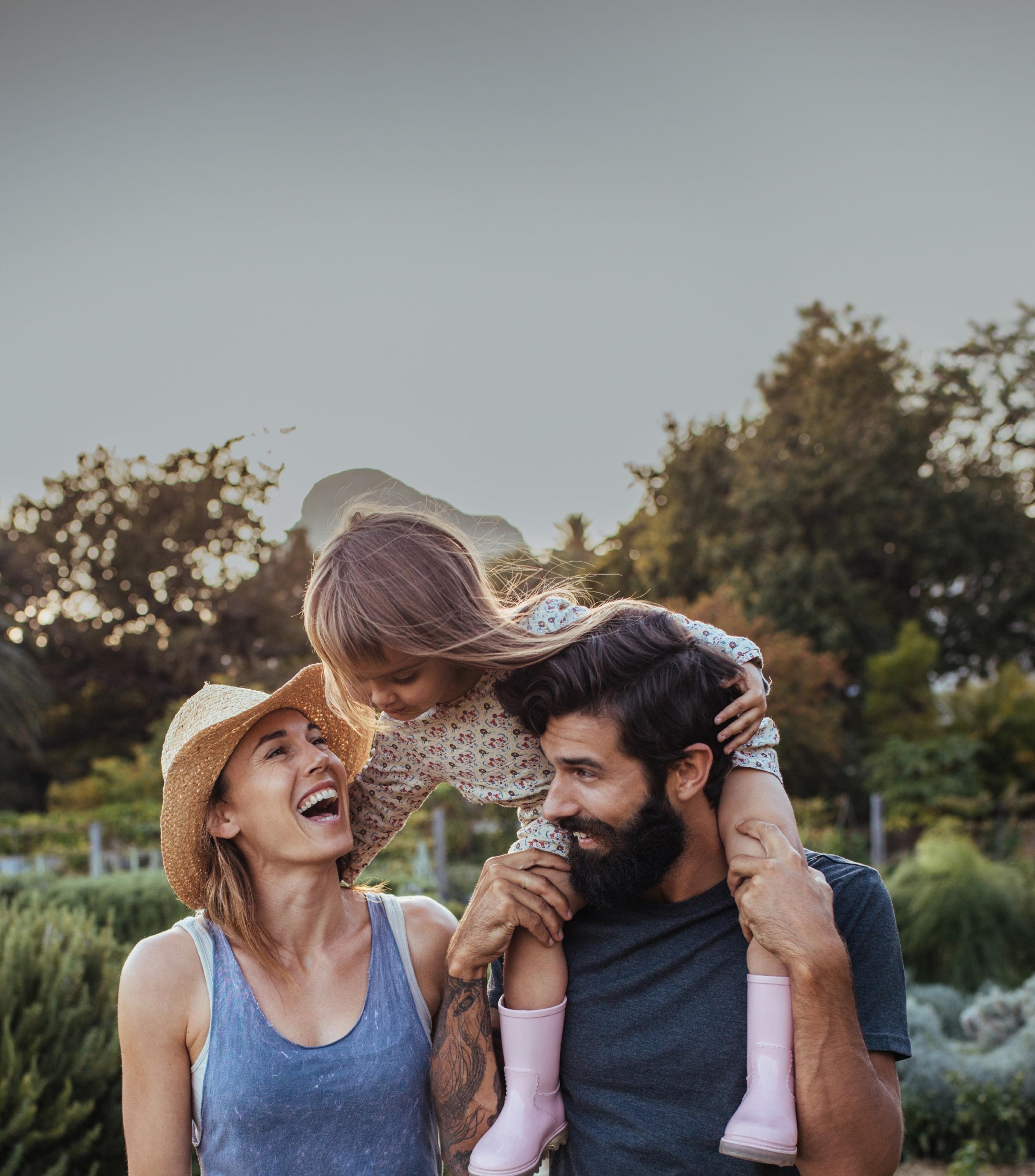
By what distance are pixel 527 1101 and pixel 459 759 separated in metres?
0.84

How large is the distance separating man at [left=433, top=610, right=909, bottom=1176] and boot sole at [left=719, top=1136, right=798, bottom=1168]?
0.07 metres

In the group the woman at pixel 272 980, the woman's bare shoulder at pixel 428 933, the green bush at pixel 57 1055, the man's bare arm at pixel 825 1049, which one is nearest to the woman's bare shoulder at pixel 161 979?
the woman at pixel 272 980

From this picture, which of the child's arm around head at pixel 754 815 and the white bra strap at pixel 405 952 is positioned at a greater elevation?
the child's arm around head at pixel 754 815

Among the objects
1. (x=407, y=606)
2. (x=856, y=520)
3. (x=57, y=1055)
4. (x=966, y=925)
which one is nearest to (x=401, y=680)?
(x=407, y=606)

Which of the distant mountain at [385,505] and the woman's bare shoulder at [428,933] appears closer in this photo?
the woman's bare shoulder at [428,933]

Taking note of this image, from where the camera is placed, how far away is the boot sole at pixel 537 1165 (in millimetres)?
2006

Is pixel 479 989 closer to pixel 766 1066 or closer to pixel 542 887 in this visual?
pixel 542 887

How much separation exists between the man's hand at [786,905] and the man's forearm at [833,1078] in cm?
2

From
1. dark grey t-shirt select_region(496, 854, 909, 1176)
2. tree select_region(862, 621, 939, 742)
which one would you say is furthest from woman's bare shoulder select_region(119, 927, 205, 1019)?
tree select_region(862, 621, 939, 742)

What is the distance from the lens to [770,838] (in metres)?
2.00

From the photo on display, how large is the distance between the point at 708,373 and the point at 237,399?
24.0m

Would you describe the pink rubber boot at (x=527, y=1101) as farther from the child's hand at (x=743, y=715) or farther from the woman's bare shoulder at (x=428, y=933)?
the child's hand at (x=743, y=715)

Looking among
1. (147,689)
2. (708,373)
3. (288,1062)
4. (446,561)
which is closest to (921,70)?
(446,561)

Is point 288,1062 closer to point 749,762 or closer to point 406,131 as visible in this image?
point 749,762
